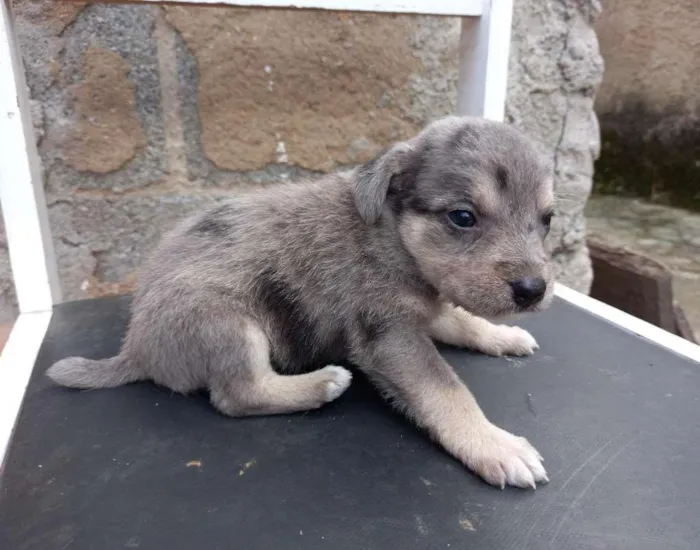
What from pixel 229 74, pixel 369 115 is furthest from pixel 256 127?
pixel 369 115

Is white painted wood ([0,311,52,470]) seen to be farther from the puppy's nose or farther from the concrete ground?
the concrete ground

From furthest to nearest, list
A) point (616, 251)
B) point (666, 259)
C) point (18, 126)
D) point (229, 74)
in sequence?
point (666, 259) < point (616, 251) < point (229, 74) < point (18, 126)

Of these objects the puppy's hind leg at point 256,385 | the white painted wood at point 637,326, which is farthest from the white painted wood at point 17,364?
the white painted wood at point 637,326

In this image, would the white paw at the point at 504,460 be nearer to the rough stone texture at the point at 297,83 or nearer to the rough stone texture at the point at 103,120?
the rough stone texture at the point at 297,83

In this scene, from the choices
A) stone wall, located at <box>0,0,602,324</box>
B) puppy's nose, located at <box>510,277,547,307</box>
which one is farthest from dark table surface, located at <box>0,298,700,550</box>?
stone wall, located at <box>0,0,602,324</box>

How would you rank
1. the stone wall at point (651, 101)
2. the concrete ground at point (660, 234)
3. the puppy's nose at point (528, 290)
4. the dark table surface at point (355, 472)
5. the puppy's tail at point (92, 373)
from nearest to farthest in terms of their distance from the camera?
1. the dark table surface at point (355, 472)
2. the puppy's nose at point (528, 290)
3. the puppy's tail at point (92, 373)
4. the concrete ground at point (660, 234)
5. the stone wall at point (651, 101)

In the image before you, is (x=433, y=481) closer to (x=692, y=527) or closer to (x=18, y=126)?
(x=692, y=527)

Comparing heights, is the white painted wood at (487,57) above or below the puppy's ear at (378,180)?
above
